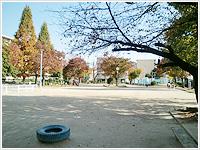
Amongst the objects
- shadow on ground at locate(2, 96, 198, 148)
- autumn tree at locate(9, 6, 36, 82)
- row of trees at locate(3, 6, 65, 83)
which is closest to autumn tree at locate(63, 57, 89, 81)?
row of trees at locate(3, 6, 65, 83)

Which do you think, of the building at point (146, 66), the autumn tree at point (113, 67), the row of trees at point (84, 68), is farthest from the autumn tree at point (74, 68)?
the building at point (146, 66)

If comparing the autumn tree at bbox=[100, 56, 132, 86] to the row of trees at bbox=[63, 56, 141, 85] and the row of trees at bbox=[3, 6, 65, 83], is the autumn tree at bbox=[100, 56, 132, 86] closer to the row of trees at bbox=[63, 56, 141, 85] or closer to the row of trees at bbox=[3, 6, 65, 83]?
the row of trees at bbox=[63, 56, 141, 85]

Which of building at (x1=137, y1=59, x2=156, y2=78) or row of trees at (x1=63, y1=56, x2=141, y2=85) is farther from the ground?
building at (x1=137, y1=59, x2=156, y2=78)

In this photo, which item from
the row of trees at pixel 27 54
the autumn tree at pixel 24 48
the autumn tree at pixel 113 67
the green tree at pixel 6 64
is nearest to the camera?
the autumn tree at pixel 24 48

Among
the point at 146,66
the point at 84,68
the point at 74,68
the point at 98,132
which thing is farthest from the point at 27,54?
the point at 146,66

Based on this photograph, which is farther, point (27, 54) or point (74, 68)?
point (74, 68)

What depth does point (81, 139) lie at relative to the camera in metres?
5.80

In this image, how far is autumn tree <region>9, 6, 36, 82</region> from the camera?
35719 mm

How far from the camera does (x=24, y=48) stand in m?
37.2

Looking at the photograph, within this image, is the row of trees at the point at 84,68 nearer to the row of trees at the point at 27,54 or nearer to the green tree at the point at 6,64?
the row of trees at the point at 27,54

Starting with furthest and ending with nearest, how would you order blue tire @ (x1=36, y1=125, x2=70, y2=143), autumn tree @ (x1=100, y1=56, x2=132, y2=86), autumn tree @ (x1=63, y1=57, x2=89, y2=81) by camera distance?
autumn tree @ (x1=63, y1=57, x2=89, y2=81) → autumn tree @ (x1=100, y1=56, x2=132, y2=86) → blue tire @ (x1=36, y1=125, x2=70, y2=143)

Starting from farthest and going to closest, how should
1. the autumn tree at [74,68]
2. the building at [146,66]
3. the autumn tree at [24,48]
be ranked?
the building at [146,66] < the autumn tree at [74,68] < the autumn tree at [24,48]

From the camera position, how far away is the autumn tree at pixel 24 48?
3572 cm

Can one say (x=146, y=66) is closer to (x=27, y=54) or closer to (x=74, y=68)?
(x=74, y=68)
